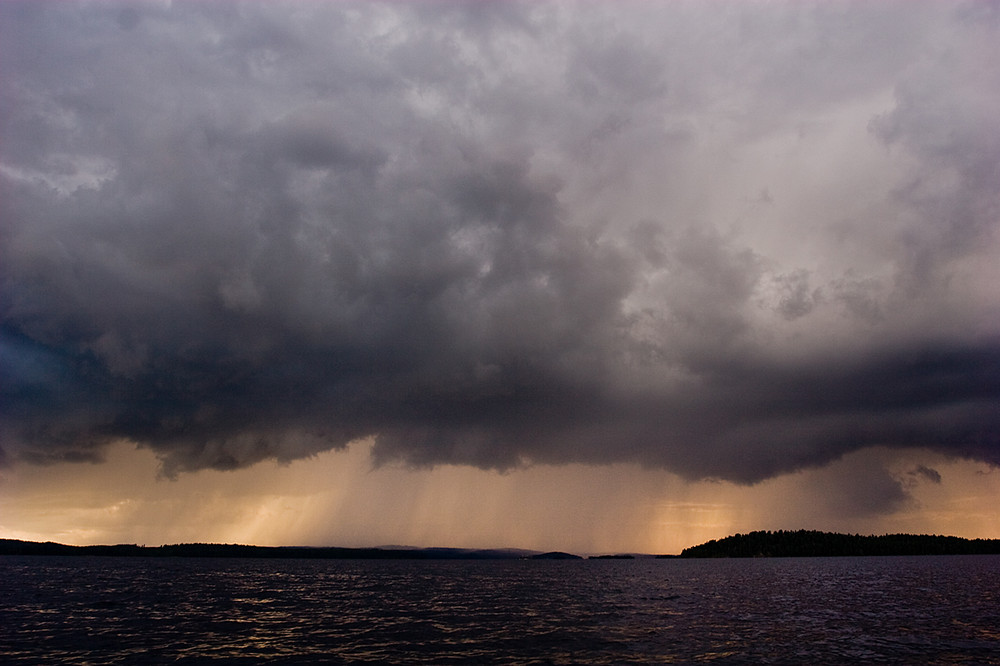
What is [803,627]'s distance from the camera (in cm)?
6078

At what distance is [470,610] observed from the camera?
252ft

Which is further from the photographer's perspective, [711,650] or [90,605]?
[90,605]

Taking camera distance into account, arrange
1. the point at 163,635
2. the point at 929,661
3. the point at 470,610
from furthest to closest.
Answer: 1. the point at 470,610
2. the point at 163,635
3. the point at 929,661

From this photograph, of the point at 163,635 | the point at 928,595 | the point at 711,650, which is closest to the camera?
the point at 711,650

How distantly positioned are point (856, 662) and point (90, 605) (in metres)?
87.1

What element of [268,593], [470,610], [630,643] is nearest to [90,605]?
[268,593]

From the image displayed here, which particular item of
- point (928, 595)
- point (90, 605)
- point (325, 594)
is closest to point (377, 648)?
point (90, 605)

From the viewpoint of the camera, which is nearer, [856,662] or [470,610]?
[856,662]

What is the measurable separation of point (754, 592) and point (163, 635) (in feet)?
313

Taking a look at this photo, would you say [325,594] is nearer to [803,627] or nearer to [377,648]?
[377,648]

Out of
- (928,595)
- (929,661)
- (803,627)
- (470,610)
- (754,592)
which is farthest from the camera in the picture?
(754,592)

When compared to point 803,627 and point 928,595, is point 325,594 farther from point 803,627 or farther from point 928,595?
point 928,595

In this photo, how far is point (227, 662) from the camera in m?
43.1

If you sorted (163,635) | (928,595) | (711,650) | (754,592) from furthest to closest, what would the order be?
(754,592) < (928,595) < (163,635) < (711,650)
